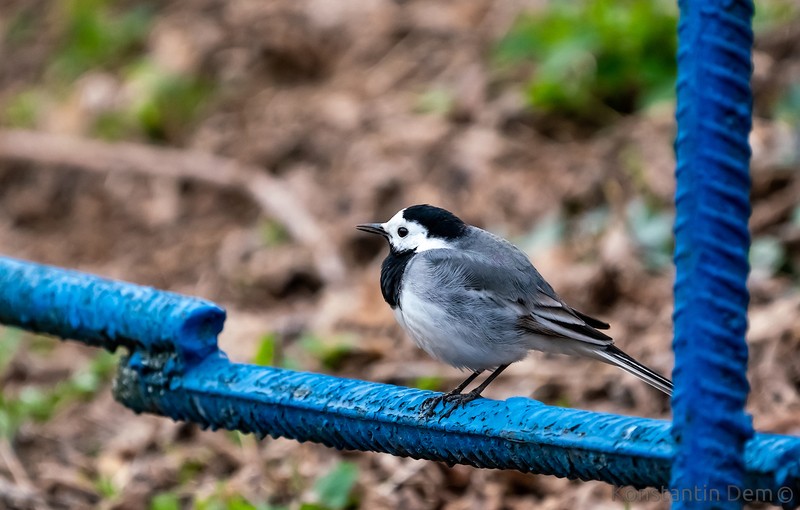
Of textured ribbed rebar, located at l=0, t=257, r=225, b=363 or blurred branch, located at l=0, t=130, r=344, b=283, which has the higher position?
blurred branch, located at l=0, t=130, r=344, b=283

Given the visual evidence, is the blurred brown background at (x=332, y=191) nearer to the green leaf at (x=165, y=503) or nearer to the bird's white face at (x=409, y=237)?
the green leaf at (x=165, y=503)

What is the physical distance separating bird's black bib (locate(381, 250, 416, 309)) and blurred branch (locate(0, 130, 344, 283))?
207cm

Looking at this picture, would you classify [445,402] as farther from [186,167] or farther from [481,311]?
[186,167]

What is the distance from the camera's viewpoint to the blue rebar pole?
1.96 metres

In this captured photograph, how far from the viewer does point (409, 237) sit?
3361 mm

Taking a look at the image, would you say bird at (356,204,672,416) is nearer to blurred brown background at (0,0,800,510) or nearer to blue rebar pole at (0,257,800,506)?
blue rebar pole at (0,257,800,506)

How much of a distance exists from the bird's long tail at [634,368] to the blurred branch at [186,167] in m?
2.70

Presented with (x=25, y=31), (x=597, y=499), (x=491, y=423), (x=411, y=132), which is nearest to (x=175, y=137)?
(x=411, y=132)

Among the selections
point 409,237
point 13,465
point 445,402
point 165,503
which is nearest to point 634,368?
point 445,402

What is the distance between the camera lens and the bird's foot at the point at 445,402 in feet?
7.73

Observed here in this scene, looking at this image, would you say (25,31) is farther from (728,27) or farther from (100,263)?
(728,27)

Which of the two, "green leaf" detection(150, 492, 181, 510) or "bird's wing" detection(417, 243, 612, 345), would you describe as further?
"green leaf" detection(150, 492, 181, 510)

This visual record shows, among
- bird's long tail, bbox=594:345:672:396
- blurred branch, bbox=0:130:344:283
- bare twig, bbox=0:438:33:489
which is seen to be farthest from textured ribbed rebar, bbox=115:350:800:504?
blurred branch, bbox=0:130:344:283

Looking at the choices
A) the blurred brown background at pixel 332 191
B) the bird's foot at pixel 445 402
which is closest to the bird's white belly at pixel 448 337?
the bird's foot at pixel 445 402
